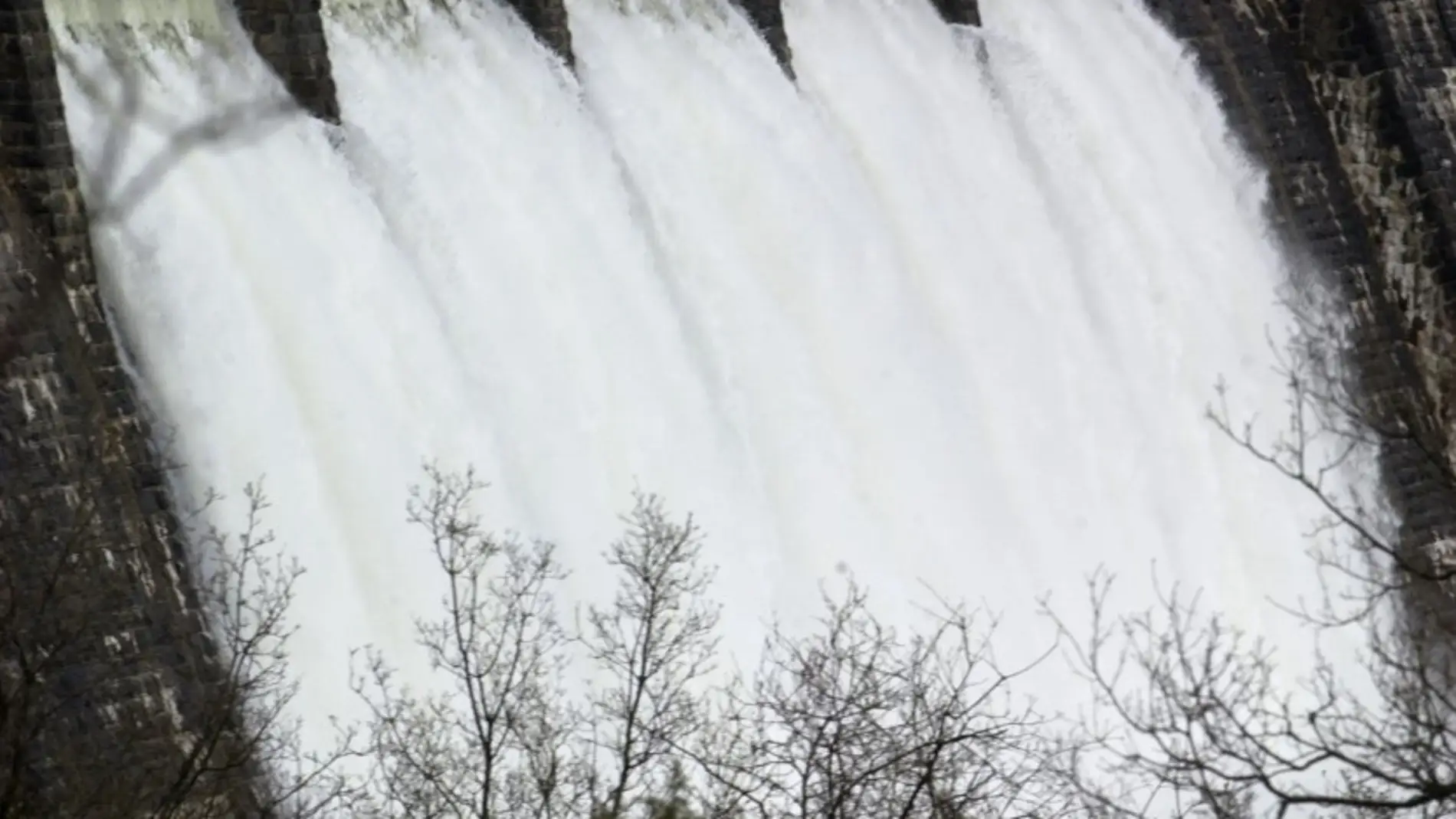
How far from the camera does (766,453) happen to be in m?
16.3

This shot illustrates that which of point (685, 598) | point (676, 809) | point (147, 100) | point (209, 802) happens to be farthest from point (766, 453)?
point (676, 809)

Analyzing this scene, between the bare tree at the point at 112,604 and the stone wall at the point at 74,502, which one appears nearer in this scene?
the bare tree at the point at 112,604

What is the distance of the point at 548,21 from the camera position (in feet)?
54.1

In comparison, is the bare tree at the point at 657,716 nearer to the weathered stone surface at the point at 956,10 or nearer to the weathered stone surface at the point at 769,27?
the weathered stone surface at the point at 769,27

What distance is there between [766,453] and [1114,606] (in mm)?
3220

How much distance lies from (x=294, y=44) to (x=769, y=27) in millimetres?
4608

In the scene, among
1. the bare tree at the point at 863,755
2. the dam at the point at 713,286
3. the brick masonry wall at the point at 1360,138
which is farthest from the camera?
the brick masonry wall at the point at 1360,138

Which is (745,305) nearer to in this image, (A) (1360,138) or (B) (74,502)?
(B) (74,502)

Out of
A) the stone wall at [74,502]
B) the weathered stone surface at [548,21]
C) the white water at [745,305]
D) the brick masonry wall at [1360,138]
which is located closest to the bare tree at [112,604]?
the stone wall at [74,502]

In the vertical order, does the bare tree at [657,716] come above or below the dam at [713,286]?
below

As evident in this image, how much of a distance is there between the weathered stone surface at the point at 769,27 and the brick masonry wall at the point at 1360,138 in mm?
4946

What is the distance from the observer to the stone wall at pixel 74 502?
10.8 m

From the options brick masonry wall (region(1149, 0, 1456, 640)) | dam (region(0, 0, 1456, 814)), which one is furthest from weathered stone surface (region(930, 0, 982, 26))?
brick masonry wall (region(1149, 0, 1456, 640))

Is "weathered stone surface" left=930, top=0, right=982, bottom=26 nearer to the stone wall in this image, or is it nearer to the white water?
the white water
